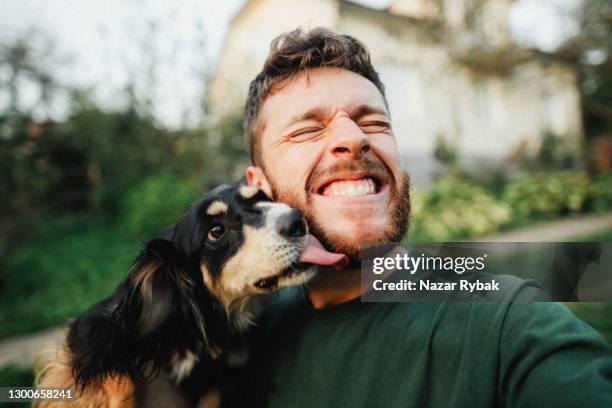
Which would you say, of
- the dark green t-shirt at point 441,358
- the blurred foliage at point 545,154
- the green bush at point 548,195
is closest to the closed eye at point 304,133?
the dark green t-shirt at point 441,358

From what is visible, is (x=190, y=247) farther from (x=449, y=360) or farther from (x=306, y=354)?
(x=449, y=360)

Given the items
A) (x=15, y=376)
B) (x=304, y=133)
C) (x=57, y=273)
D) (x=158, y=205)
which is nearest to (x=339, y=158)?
(x=304, y=133)

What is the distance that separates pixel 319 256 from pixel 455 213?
5342mm

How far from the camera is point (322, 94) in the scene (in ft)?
4.26

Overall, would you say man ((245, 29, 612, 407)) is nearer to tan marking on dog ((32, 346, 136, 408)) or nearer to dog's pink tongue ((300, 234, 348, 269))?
dog's pink tongue ((300, 234, 348, 269))

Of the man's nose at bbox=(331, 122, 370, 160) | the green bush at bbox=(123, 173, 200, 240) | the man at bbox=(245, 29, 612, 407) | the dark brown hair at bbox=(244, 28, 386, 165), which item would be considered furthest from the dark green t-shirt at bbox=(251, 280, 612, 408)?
the green bush at bbox=(123, 173, 200, 240)

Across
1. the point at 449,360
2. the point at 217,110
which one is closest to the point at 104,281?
the point at 217,110

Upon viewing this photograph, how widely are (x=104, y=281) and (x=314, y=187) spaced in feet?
15.0

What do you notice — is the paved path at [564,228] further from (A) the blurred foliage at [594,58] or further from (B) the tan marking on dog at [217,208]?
(B) the tan marking on dog at [217,208]

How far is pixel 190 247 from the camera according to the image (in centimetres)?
153

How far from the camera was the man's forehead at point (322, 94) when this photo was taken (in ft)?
4.23

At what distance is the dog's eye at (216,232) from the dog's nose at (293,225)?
35 centimetres

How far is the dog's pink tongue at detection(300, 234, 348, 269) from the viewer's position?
117 cm

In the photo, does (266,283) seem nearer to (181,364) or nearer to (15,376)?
(181,364)
